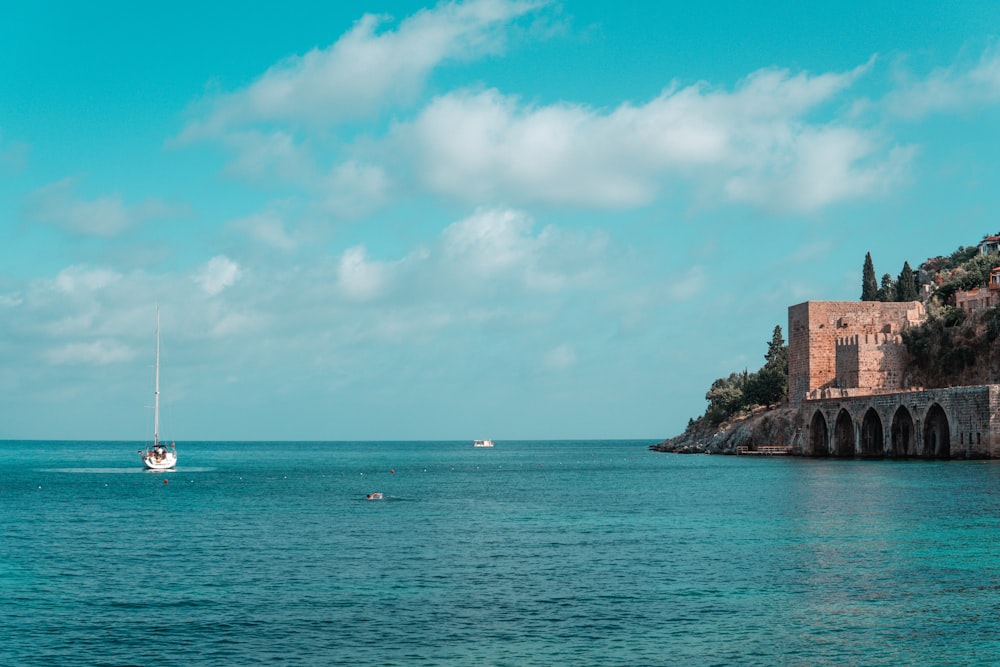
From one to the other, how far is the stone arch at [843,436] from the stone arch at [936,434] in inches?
342

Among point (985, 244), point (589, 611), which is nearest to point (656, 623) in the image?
point (589, 611)

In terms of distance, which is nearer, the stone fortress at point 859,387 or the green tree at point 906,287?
the stone fortress at point 859,387

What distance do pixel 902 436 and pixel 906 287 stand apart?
4493 centimetres

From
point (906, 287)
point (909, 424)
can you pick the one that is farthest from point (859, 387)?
point (906, 287)

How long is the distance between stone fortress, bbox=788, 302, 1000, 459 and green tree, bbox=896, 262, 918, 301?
28.1 m

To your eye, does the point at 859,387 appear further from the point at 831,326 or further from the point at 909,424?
the point at 909,424

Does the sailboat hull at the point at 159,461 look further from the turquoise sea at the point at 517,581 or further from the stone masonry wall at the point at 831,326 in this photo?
the stone masonry wall at the point at 831,326

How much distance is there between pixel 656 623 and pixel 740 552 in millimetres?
9177

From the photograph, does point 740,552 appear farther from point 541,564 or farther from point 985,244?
point 985,244

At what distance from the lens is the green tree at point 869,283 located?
398ft

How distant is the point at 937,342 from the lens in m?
81.9

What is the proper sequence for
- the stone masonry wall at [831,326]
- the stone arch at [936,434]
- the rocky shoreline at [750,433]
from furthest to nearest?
the rocky shoreline at [750,433] → the stone masonry wall at [831,326] → the stone arch at [936,434]

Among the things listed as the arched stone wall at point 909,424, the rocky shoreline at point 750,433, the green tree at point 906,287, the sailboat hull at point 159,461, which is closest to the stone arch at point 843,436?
the arched stone wall at point 909,424

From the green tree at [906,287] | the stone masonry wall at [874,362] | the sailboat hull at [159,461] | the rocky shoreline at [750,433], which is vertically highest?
the green tree at [906,287]
